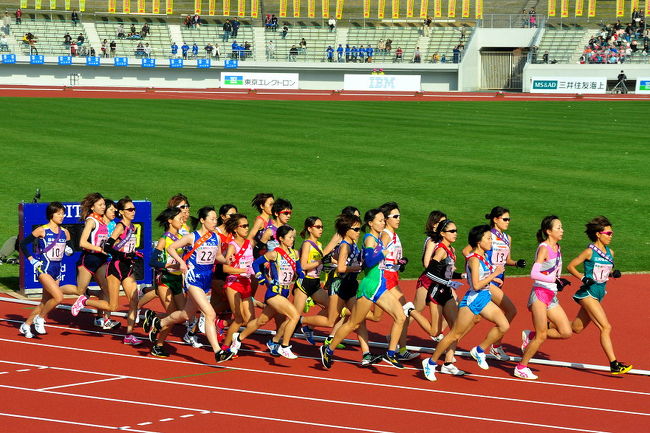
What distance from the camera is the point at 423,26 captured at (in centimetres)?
7162

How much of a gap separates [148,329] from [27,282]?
393cm

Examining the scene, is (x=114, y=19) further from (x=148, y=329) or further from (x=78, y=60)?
(x=148, y=329)

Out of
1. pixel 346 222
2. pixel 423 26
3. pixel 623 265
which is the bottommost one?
pixel 623 265

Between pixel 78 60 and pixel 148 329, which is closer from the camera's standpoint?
pixel 148 329

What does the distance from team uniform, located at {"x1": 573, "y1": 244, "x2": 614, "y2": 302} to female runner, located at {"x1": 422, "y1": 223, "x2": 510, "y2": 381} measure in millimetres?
1148

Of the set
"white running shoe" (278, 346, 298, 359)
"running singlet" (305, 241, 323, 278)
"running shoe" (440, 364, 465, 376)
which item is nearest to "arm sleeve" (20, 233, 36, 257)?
"white running shoe" (278, 346, 298, 359)

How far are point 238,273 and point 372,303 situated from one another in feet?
5.40

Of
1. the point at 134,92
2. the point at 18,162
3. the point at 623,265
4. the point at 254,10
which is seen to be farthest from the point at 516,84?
the point at 623,265

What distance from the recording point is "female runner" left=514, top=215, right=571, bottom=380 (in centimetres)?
1145

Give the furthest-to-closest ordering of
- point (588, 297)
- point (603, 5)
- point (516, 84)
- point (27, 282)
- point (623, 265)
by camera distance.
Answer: point (603, 5)
point (516, 84)
point (623, 265)
point (27, 282)
point (588, 297)

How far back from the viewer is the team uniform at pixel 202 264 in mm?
11734

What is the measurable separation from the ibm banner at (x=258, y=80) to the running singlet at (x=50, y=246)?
47464 mm

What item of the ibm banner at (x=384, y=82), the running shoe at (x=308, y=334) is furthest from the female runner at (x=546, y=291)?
the ibm banner at (x=384, y=82)

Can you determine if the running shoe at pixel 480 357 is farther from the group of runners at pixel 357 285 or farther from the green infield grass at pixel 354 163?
the green infield grass at pixel 354 163
